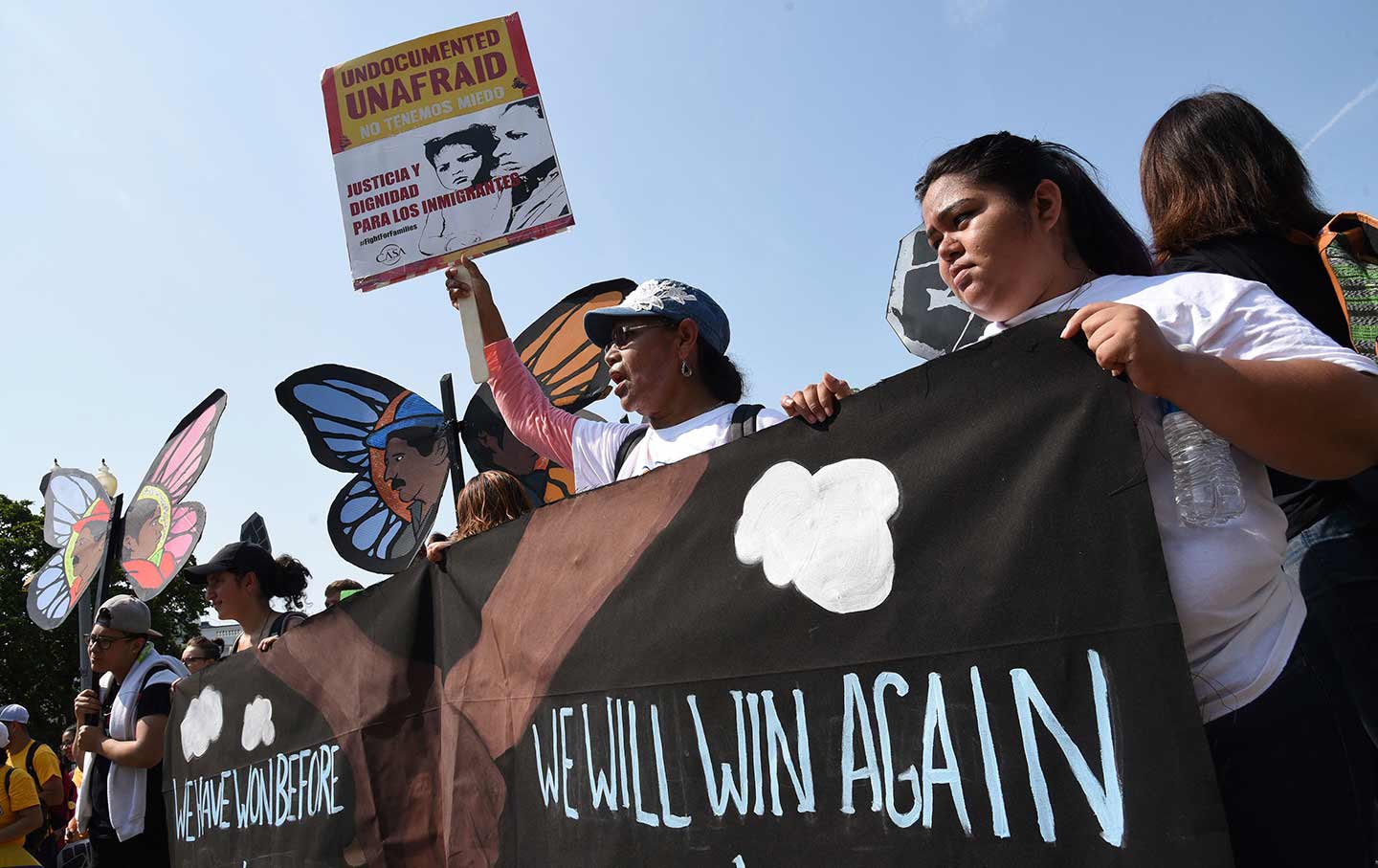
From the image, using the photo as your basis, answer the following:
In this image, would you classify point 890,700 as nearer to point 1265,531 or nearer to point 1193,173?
point 1265,531

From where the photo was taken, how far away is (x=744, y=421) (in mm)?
2496

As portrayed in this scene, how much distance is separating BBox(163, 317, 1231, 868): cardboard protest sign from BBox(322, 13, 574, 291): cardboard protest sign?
1378 millimetres

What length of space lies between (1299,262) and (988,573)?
996 mm

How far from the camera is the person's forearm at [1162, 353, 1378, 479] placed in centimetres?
123

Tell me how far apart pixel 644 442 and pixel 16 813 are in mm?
5462

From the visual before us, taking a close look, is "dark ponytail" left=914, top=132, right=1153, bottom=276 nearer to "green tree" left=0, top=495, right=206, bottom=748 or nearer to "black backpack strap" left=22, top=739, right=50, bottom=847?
"black backpack strap" left=22, top=739, right=50, bottom=847

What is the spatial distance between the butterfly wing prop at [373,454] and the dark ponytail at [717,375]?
Answer: 4348mm

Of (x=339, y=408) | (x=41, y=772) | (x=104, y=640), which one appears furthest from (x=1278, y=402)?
(x=41, y=772)

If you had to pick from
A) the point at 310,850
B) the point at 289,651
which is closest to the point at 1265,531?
the point at 310,850

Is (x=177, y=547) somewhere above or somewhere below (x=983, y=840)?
above

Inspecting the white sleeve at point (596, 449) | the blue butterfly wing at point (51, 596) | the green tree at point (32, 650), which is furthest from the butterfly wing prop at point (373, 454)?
the green tree at point (32, 650)

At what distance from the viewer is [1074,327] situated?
4.51 ft

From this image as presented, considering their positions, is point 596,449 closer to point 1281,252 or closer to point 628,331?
point 628,331

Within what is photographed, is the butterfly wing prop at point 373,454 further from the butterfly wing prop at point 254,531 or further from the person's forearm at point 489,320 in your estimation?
the person's forearm at point 489,320
